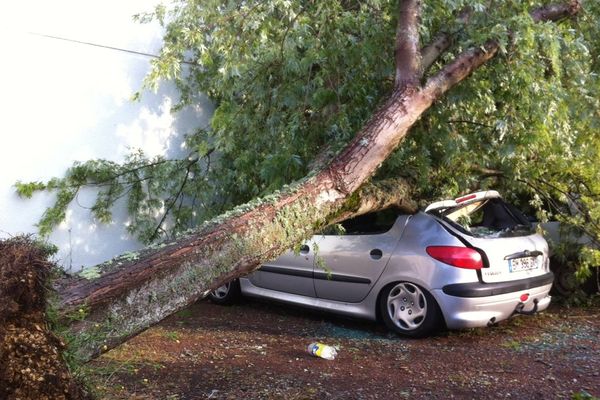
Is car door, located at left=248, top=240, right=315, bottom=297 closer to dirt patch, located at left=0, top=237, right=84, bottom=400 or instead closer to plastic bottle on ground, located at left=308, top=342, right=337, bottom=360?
plastic bottle on ground, located at left=308, top=342, right=337, bottom=360

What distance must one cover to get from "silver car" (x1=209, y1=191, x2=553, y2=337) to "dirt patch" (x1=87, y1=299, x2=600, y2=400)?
297 mm

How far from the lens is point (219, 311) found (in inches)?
287

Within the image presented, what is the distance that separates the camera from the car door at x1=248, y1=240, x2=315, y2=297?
6.72 meters

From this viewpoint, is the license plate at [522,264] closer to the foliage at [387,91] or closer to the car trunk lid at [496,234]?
the car trunk lid at [496,234]

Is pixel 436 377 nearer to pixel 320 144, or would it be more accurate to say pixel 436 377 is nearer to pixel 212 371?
pixel 212 371

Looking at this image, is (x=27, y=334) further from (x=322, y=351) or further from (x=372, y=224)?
(x=372, y=224)

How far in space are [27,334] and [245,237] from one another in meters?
1.59

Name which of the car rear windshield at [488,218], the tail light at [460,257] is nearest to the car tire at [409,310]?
the tail light at [460,257]

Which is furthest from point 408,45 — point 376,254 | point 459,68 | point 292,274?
point 292,274

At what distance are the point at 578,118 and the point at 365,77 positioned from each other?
90.9 inches

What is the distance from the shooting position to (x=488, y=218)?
657 cm

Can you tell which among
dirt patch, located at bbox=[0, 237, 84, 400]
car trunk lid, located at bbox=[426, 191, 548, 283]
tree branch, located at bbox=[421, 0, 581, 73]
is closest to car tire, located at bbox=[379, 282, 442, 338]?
car trunk lid, located at bbox=[426, 191, 548, 283]

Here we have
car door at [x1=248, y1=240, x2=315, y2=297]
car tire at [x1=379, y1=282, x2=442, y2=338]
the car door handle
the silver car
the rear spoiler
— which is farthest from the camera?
car door at [x1=248, y1=240, x2=315, y2=297]

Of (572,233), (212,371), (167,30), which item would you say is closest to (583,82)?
(572,233)
